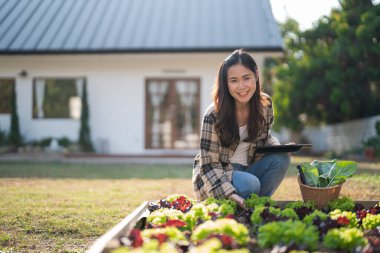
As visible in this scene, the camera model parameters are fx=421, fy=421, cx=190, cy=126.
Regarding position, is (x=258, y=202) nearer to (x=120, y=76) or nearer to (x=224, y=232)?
(x=224, y=232)

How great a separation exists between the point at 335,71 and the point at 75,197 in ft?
29.9

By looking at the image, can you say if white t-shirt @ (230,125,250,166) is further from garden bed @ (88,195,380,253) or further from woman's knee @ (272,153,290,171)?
garden bed @ (88,195,380,253)

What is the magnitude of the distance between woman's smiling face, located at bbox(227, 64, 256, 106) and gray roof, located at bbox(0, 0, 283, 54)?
810cm

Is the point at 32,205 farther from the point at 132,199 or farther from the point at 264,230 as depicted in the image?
the point at 264,230

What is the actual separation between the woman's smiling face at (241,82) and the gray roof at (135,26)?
8.10 meters

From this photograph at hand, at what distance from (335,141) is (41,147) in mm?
10370

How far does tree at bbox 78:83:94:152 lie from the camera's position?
12195 mm

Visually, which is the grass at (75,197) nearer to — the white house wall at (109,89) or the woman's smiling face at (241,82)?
the woman's smiling face at (241,82)

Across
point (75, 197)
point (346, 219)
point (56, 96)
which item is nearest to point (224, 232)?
point (346, 219)

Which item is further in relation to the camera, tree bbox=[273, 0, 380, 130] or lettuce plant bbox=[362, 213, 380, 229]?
tree bbox=[273, 0, 380, 130]

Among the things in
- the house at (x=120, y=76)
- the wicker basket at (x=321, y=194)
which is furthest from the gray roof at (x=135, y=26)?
the wicker basket at (x=321, y=194)

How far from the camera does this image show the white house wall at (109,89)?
12359 mm

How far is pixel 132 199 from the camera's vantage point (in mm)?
4984

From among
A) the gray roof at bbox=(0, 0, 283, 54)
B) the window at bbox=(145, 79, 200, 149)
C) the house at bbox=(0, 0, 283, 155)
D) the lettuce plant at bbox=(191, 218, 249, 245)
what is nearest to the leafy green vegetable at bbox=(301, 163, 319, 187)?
the lettuce plant at bbox=(191, 218, 249, 245)
